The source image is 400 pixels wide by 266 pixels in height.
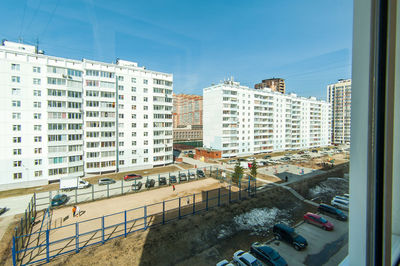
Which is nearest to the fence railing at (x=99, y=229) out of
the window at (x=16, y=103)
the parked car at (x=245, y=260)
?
the parked car at (x=245, y=260)

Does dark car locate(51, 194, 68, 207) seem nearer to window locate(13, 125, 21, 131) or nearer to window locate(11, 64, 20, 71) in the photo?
window locate(13, 125, 21, 131)

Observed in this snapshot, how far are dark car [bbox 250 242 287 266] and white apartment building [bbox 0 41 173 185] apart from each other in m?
14.5

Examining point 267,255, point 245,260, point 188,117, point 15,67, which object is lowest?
point 245,260

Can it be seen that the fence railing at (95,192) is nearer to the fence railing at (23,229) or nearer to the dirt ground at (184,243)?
the fence railing at (23,229)

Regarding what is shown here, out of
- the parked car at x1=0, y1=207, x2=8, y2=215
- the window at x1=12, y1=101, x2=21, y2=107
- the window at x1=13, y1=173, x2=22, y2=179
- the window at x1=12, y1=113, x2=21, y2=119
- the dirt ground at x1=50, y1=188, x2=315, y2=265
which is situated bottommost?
the parked car at x1=0, y1=207, x2=8, y2=215

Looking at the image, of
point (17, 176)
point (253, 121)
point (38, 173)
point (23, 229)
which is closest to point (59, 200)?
point (23, 229)

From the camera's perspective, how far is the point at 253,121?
82.1ft

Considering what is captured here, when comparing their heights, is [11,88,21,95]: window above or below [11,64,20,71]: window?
below

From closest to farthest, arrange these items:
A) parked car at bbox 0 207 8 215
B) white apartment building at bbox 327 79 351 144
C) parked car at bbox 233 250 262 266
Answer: white apartment building at bbox 327 79 351 144 → parked car at bbox 233 250 262 266 → parked car at bbox 0 207 8 215

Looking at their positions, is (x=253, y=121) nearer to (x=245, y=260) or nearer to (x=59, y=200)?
(x=59, y=200)

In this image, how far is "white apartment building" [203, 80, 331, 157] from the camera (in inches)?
892

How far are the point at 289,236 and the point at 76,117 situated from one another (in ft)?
53.0

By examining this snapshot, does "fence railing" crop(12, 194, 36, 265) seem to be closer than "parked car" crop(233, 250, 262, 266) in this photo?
No

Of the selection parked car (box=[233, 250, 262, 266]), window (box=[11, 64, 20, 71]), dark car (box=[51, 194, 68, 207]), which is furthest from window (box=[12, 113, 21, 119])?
parked car (box=[233, 250, 262, 266])
